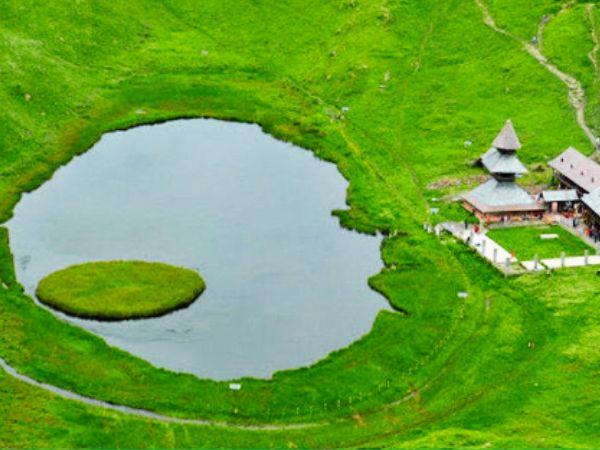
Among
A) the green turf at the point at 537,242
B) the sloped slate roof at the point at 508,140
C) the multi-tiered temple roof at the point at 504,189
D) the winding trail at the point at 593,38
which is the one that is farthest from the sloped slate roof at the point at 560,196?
the winding trail at the point at 593,38

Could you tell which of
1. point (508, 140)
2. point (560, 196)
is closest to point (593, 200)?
point (560, 196)

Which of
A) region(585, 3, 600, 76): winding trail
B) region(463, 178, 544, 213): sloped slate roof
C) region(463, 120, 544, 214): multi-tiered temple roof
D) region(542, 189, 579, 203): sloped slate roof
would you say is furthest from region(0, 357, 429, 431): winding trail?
region(585, 3, 600, 76): winding trail

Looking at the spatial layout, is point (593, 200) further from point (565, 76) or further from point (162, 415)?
point (162, 415)

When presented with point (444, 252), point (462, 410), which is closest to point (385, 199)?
point (444, 252)

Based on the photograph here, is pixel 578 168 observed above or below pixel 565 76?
below

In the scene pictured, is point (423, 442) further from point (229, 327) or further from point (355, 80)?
point (355, 80)

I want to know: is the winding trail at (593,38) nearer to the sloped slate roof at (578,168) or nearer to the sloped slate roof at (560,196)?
the sloped slate roof at (578,168)
